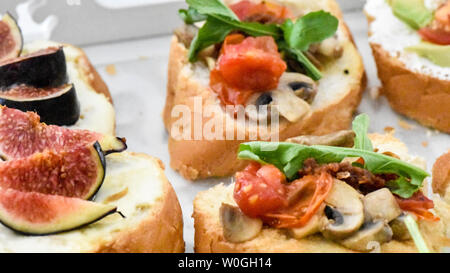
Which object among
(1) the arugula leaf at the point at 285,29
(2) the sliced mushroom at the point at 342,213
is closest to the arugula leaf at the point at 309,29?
(1) the arugula leaf at the point at 285,29

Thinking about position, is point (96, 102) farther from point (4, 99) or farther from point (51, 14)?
point (51, 14)

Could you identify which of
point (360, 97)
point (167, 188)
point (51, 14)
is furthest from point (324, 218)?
point (51, 14)

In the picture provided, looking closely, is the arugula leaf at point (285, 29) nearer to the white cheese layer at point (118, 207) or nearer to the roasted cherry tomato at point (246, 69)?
the roasted cherry tomato at point (246, 69)

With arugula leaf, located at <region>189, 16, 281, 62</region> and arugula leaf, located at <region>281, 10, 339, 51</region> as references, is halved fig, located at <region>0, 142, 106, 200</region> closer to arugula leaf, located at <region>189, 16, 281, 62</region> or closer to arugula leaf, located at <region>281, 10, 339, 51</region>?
arugula leaf, located at <region>189, 16, 281, 62</region>

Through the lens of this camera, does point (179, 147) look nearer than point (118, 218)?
No

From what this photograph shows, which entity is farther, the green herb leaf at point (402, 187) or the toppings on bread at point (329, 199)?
the green herb leaf at point (402, 187)
